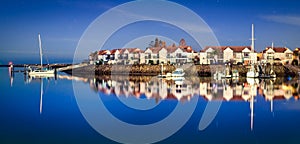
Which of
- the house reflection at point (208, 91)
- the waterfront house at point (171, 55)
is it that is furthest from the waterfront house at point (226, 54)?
the house reflection at point (208, 91)

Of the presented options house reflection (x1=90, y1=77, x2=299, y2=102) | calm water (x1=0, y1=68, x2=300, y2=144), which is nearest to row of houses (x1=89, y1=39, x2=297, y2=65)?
house reflection (x1=90, y1=77, x2=299, y2=102)

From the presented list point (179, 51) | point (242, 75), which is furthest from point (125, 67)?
point (242, 75)

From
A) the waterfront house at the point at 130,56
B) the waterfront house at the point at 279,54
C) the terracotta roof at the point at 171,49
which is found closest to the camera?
the waterfront house at the point at 279,54

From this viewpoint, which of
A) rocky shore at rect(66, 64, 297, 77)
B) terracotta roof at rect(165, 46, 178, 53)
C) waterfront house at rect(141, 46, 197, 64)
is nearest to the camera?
rocky shore at rect(66, 64, 297, 77)

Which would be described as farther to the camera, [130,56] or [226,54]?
[130,56]

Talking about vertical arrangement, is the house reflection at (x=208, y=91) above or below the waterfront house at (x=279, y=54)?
below

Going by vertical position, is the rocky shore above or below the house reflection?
above

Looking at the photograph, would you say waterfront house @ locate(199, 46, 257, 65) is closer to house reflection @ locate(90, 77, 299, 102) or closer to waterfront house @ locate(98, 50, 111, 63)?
waterfront house @ locate(98, 50, 111, 63)

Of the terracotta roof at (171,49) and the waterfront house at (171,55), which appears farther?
the terracotta roof at (171,49)

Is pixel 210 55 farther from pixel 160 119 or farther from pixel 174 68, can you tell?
pixel 160 119

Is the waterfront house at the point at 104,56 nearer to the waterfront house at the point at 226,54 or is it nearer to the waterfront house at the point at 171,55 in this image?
the waterfront house at the point at 171,55

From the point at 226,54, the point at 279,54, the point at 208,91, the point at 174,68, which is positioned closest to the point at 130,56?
the point at 174,68

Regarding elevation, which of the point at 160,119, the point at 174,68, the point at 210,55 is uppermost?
the point at 210,55

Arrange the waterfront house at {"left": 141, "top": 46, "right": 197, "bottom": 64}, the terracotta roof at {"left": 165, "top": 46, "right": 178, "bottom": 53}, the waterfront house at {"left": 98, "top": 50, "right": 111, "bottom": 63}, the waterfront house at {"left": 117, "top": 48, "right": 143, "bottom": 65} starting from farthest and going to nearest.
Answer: the waterfront house at {"left": 98, "top": 50, "right": 111, "bottom": 63}, the waterfront house at {"left": 117, "top": 48, "right": 143, "bottom": 65}, the terracotta roof at {"left": 165, "top": 46, "right": 178, "bottom": 53}, the waterfront house at {"left": 141, "top": 46, "right": 197, "bottom": 64}
